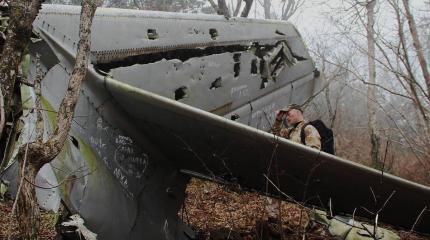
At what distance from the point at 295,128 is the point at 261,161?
171 cm

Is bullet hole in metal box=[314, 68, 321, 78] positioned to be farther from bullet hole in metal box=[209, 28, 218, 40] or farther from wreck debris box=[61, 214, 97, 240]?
wreck debris box=[61, 214, 97, 240]

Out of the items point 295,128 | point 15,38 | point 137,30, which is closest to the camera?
point 15,38

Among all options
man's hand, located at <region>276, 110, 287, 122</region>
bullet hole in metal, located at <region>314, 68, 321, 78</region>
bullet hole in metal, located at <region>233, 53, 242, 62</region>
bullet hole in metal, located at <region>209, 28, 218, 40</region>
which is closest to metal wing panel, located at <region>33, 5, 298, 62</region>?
bullet hole in metal, located at <region>209, 28, 218, 40</region>

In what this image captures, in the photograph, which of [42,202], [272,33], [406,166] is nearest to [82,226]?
[42,202]

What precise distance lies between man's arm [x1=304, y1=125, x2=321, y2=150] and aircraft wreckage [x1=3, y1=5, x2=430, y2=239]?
0.79 metres

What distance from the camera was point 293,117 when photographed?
5.68 meters

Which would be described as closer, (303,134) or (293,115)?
(303,134)

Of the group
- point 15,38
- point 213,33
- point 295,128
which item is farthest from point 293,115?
point 15,38

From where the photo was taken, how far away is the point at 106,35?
4.44 metres

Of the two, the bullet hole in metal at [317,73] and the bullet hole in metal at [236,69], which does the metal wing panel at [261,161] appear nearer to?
the bullet hole in metal at [236,69]

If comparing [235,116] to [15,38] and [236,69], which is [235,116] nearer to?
[236,69]

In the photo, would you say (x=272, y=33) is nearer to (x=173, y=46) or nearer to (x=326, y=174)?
(x=173, y=46)

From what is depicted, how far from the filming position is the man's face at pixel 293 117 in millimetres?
5676

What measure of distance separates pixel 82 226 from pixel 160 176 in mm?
975
